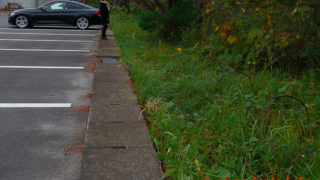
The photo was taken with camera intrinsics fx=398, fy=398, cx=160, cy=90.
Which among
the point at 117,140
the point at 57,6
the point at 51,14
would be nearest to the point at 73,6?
the point at 57,6

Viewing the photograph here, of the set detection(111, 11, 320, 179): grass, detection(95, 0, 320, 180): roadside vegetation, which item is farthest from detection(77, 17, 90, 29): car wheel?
detection(111, 11, 320, 179): grass

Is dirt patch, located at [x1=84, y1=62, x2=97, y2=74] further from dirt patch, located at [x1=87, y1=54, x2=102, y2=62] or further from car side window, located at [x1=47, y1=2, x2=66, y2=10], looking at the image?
car side window, located at [x1=47, y1=2, x2=66, y2=10]

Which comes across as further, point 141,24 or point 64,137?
point 141,24

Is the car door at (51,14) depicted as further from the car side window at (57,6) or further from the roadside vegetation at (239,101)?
the roadside vegetation at (239,101)

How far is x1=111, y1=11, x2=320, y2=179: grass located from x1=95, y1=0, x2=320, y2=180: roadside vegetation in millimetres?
10

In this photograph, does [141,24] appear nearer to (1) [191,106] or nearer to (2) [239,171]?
(1) [191,106]

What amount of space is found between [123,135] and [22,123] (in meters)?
1.46

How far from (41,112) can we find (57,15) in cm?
1341

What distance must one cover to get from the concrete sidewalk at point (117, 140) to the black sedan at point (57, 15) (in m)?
12.5

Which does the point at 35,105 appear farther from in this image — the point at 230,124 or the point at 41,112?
the point at 230,124

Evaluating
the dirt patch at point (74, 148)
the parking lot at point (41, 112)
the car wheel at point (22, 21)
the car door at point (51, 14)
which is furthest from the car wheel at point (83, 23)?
the dirt patch at point (74, 148)

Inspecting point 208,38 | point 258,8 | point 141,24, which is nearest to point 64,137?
point 258,8

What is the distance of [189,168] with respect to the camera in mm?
3221

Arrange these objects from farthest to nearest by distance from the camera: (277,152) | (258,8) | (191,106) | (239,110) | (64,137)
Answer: (258,8) → (191,106) → (239,110) → (64,137) → (277,152)
